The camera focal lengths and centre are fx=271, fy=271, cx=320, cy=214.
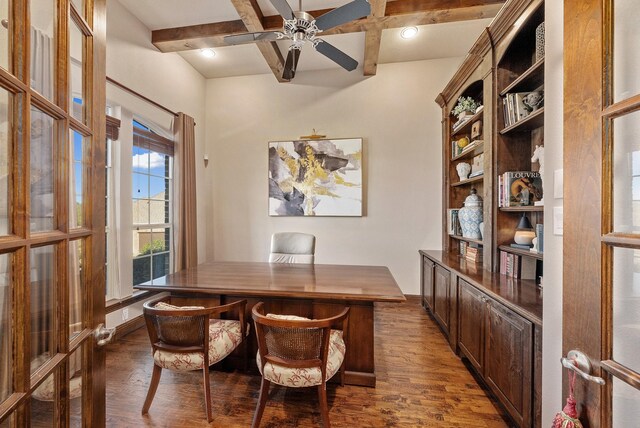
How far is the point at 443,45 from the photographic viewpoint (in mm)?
3387

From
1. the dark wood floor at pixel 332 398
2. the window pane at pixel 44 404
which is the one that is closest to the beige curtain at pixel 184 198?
the dark wood floor at pixel 332 398

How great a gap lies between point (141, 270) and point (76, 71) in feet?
9.51

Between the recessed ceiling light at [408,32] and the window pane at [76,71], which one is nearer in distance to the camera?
the window pane at [76,71]

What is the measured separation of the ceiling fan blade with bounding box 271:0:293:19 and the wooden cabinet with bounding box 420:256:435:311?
2.75 meters

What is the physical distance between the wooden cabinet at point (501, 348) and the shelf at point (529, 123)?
4.07ft

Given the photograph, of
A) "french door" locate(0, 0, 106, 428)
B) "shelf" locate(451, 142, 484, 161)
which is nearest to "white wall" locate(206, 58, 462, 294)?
"shelf" locate(451, 142, 484, 161)

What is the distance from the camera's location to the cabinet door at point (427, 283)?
3.16 metres

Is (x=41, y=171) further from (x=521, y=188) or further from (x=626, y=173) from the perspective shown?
(x=521, y=188)

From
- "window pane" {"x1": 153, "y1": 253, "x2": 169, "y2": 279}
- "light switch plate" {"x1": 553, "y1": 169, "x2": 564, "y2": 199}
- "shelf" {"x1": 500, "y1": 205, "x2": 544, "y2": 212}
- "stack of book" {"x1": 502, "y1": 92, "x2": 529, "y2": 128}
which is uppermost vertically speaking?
"stack of book" {"x1": 502, "y1": 92, "x2": 529, "y2": 128}

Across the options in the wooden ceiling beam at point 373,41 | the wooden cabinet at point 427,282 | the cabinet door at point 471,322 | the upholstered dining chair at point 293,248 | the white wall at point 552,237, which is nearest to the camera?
the white wall at point 552,237

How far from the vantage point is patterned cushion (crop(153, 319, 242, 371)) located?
165cm

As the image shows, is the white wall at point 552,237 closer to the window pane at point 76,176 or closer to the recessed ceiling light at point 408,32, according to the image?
the window pane at point 76,176

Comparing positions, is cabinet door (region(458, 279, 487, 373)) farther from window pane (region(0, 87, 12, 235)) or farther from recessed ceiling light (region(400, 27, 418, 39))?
recessed ceiling light (region(400, 27, 418, 39))

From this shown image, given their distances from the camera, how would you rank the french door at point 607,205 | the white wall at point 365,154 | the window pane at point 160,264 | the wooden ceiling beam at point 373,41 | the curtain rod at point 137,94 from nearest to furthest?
1. the french door at point 607,205
2. the wooden ceiling beam at point 373,41
3. the curtain rod at point 137,94
4. the window pane at point 160,264
5. the white wall at point 365,154
